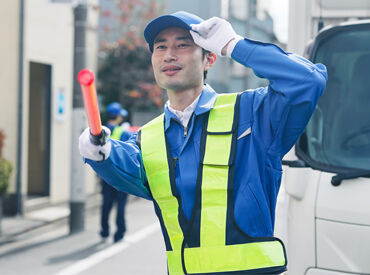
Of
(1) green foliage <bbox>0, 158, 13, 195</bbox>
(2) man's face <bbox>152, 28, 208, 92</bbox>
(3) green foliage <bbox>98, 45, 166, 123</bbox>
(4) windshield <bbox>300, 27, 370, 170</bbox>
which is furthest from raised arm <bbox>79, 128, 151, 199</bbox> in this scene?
(3) green foliage <bbox>98, 45, 166, 123</bbox>

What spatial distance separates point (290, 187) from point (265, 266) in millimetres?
1237

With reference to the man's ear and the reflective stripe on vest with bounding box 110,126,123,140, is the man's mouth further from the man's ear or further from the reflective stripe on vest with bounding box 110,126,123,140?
the reflective stripe on vest with bounding box 110,126,123,140

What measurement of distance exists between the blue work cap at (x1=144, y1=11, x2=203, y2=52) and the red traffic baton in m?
0.50

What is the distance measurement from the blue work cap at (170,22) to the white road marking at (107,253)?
519 cm

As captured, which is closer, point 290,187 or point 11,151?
point 290,187

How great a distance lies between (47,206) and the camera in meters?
13.2

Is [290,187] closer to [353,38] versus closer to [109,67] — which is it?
[353,38]

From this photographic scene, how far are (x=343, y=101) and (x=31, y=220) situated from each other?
26.9ft

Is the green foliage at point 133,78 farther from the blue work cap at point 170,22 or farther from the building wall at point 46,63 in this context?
the blue work cap at point 170,22

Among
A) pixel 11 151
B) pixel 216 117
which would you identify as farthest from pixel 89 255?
pixel 216 117

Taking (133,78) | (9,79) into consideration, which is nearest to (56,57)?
(9,79)

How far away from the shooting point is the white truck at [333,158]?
137 inches

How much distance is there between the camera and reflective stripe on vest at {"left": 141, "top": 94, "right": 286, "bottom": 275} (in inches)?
105

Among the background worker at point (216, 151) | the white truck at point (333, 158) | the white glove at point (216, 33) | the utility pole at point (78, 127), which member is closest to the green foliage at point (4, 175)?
the utility pole at point (78, 127)
